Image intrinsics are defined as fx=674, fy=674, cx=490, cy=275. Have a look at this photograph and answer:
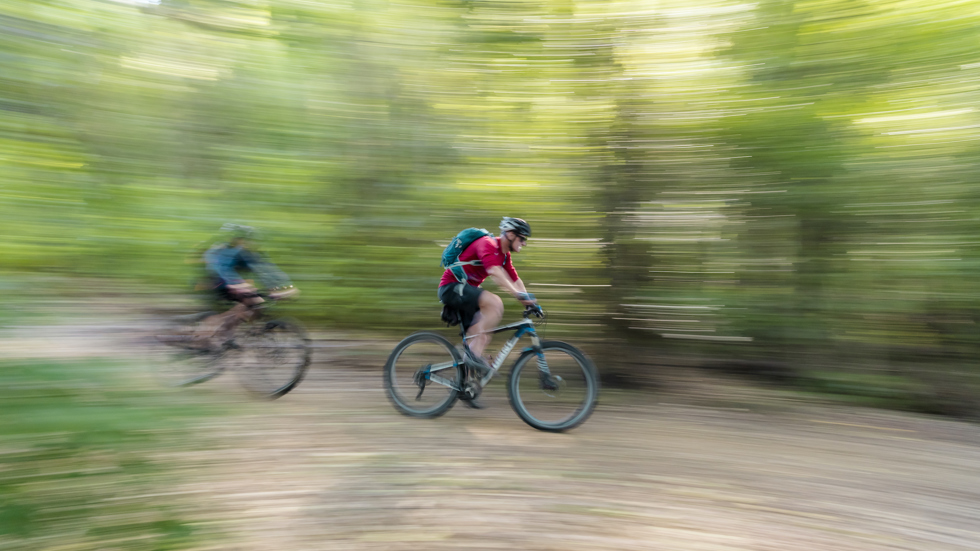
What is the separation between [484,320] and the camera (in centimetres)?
623

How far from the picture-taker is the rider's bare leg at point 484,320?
6.19m

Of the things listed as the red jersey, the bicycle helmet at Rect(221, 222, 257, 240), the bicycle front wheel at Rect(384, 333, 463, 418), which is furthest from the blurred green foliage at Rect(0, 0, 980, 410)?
the bicycle front wheel at Rect(384, 333, 463, 418)

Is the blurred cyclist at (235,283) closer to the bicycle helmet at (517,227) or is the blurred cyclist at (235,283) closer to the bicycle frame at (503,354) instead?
the bicycle frame at (503,354)

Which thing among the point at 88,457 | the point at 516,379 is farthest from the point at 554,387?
the point at 88,457

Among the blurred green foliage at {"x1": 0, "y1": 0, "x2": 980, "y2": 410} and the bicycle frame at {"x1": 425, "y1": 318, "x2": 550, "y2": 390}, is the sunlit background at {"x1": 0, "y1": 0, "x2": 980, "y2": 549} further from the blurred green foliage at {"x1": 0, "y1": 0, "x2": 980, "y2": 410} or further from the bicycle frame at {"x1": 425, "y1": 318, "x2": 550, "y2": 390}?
the bicycle frame at {"x1": 425, "y1": 318, "x2": 550, "y2": 390}

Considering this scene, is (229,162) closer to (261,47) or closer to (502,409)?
(261,47)

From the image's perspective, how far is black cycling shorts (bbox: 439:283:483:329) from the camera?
20.4ft

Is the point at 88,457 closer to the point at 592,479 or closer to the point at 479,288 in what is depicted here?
the point at 592,479

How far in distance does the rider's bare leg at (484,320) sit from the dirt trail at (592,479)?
2.43 ft

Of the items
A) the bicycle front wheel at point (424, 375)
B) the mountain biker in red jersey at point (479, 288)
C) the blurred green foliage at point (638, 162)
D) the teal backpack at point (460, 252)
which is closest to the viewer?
the mountain biker in red jersey at point (479, 288)

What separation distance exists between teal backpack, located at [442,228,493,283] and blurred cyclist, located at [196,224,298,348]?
2.02 metres

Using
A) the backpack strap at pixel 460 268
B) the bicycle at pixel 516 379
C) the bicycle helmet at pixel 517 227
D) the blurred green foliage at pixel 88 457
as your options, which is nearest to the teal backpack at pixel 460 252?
the backpack strap at pixel 460 268

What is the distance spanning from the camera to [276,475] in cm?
475

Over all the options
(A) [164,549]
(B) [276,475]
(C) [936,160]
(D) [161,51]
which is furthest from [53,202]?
(C) [936,160]
